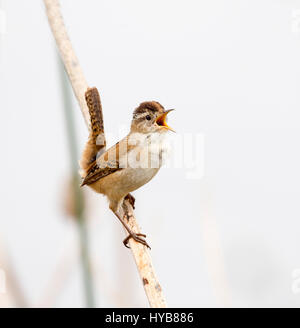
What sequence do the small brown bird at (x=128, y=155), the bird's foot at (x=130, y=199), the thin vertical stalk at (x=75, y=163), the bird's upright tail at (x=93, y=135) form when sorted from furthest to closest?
the bird's foot at (x=130, y=199), the bird's upright tail at (x=93, y=135), the small brown bird at (x=128, y=155), the thin vertical stalk at (x=75, y=163)

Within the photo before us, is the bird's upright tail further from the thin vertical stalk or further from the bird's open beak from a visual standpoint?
the thin vertical stalk

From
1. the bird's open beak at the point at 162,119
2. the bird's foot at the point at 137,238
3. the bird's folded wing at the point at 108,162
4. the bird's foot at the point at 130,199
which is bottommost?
the bird's foot at the point at 137,238

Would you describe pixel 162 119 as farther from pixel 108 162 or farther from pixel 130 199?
pixel 130 199

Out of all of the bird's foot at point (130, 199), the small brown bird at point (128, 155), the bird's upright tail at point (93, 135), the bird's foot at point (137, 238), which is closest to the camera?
the bird's foot at point (137, 238)

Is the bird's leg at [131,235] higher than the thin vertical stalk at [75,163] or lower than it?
lower

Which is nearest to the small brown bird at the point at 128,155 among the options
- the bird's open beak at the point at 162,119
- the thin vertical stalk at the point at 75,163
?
the bird's open beak at the point at 162,119

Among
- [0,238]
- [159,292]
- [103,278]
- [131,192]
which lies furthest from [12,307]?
→ [131,192]

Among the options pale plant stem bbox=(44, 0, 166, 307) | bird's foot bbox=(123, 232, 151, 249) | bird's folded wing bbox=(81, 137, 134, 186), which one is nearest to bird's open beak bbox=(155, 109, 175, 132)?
bird's folded wing bbox=(81, 137, 134, 186)

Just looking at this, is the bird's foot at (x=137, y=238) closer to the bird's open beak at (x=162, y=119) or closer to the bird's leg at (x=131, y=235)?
the bird's leg at (x=131, y=235)

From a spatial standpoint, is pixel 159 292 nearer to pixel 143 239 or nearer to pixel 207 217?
pixel 143 239
